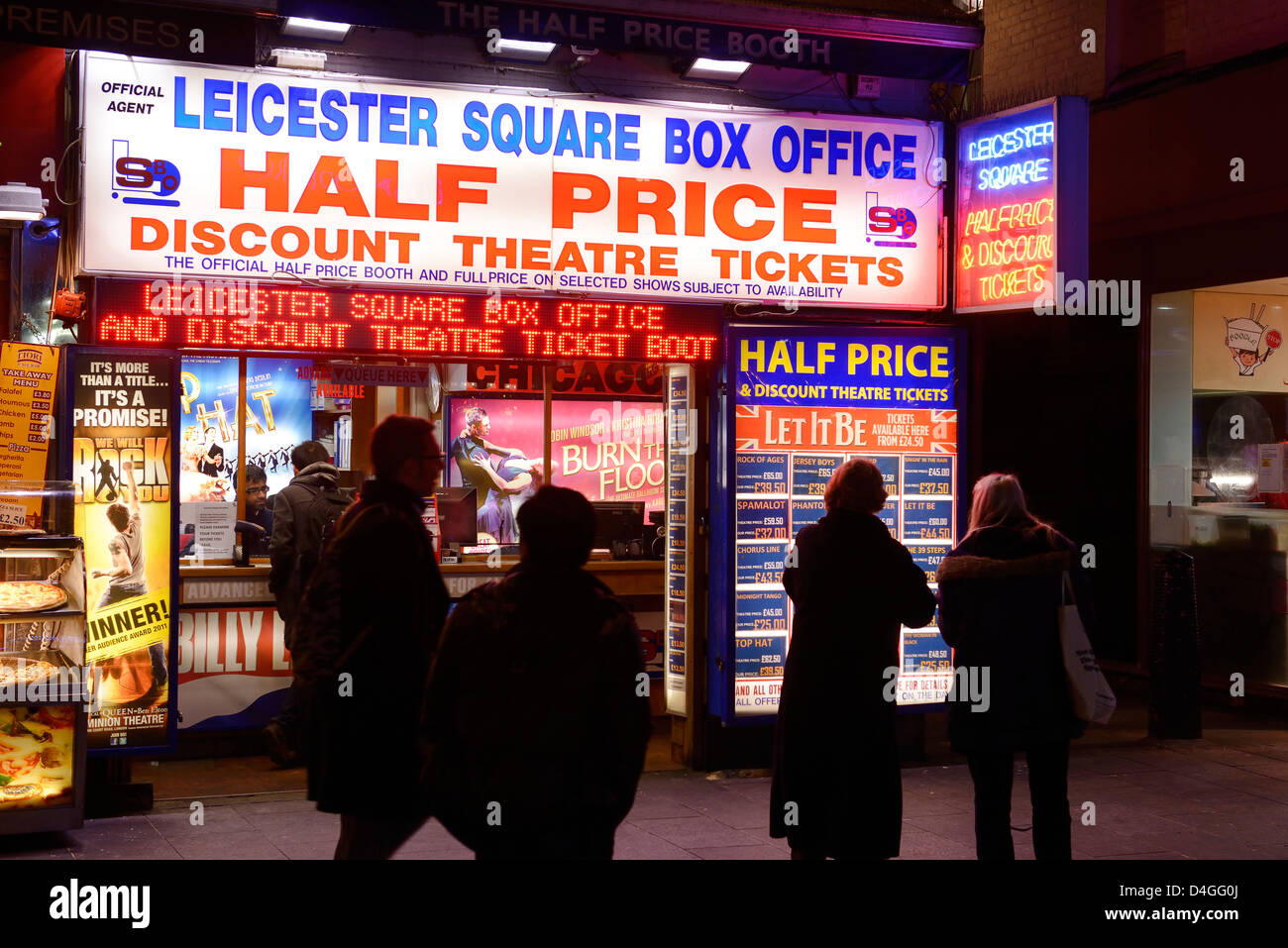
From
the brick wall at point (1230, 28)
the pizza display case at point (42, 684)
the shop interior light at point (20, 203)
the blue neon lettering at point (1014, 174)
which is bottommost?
the pizza display case at point (42, 684)

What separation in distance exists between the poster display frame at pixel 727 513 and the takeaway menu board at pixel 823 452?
0.11 feet

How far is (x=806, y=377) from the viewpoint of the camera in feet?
29.6

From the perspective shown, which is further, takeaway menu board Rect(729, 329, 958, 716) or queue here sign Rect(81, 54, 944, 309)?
takeaway menu board Rect(729, 329, 958, 716)

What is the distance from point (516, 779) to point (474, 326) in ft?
15.8

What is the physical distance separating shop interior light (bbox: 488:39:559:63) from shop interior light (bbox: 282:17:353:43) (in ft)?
2.96

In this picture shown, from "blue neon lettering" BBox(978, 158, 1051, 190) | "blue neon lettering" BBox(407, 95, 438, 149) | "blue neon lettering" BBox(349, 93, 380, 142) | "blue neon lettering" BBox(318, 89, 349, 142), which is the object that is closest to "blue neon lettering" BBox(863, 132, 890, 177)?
"blue neon lettering" BBox(978, 158, 1051, 190)

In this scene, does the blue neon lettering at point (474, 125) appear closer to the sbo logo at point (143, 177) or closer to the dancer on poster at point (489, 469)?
the sbo logo at point (143, 177)

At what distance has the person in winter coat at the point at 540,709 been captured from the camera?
3.77 m

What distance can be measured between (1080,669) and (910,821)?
2.32 metres

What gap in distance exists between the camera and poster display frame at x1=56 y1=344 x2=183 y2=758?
767 cm

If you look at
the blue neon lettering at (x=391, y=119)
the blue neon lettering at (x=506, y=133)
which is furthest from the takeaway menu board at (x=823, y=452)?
the blue neon lettering at (x=391, y=119)

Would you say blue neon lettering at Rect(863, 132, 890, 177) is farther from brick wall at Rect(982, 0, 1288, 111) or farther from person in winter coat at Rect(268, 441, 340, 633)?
person in winter coat at Rect(268, 441, 340, 633)

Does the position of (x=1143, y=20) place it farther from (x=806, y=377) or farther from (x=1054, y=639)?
(x=1054, y=639)
